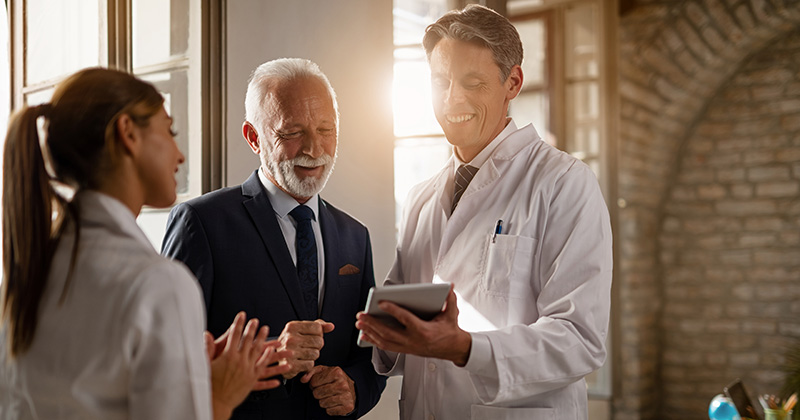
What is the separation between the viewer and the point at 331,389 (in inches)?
71.8

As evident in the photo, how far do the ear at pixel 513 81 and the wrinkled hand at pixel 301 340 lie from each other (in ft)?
2.64

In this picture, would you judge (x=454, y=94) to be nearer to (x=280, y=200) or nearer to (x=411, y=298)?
(x=280, y=200)

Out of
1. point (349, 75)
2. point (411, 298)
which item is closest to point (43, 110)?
point (411, 298)

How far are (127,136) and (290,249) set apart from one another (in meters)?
0.85

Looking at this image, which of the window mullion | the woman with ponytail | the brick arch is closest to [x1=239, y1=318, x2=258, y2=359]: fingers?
the woman with ponytail

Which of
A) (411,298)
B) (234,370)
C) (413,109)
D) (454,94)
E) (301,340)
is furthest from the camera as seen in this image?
(413,109)

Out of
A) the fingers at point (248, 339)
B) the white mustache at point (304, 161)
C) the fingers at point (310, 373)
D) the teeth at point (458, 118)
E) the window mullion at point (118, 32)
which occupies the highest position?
the window mullion at point (118, 32)

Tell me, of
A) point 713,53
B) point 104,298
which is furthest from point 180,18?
point 713,53

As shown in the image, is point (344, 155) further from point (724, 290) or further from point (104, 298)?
point (724, 290)

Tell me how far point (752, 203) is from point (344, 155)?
12.5 feet

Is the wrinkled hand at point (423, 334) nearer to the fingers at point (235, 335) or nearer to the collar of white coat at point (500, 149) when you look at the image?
the fingers at point (235, 335)

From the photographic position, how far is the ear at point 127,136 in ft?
3.74

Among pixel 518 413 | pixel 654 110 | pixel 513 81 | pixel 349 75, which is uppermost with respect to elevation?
pixel 654 110

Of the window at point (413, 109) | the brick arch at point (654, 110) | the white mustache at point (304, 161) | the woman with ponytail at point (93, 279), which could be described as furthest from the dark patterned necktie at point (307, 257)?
the brick arch at point (654, 110)
